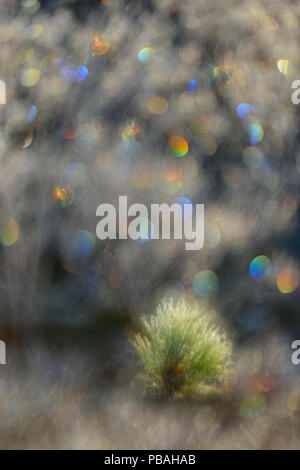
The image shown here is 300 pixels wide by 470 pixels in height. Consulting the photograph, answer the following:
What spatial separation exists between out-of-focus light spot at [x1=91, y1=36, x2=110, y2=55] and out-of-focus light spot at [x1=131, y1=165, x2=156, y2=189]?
3.52ft

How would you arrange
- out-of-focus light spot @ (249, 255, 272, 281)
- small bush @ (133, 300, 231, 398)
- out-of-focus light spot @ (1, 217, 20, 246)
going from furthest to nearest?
out-of-focus light spot @ (249, 255, 272, 281)
out-of-focus light spot @ (1, 217, 20, 246)
small bush @ (133, 300, 231, 398)

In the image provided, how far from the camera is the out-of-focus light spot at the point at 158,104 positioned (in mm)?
3869

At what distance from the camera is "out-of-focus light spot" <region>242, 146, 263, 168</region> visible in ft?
13.6

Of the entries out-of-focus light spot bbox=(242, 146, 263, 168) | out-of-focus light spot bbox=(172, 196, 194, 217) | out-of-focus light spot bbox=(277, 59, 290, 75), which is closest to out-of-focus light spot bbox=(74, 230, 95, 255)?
out-of-focus light spot bbox=(172, 196, 194, 217)

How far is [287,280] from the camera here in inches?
167

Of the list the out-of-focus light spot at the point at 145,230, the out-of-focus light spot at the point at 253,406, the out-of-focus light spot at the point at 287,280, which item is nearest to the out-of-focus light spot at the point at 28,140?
the out-of-focus light spot at the point at 145,230

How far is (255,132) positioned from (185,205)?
120 centimetres

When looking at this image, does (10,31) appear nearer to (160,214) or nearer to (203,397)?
(160,214)

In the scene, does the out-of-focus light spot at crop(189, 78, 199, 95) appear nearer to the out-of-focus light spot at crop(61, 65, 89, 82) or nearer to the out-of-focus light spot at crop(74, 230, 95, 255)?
the out-of-focus light spot at crop(61, 65, 89, 82)

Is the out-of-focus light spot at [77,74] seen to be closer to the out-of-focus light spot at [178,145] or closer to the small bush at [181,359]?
the out-of-focus light spot at [178,145]

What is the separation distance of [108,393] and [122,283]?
123 cm

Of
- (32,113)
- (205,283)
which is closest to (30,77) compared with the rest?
(32,113)

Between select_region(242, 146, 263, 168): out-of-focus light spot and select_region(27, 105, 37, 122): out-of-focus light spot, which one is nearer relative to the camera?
select_region(27, 105, 37, 122): out-of-focus light spot

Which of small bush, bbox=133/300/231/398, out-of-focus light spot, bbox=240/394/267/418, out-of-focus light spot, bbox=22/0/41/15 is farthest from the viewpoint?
out-of-focus light spot, bbox=22/0/41/15
